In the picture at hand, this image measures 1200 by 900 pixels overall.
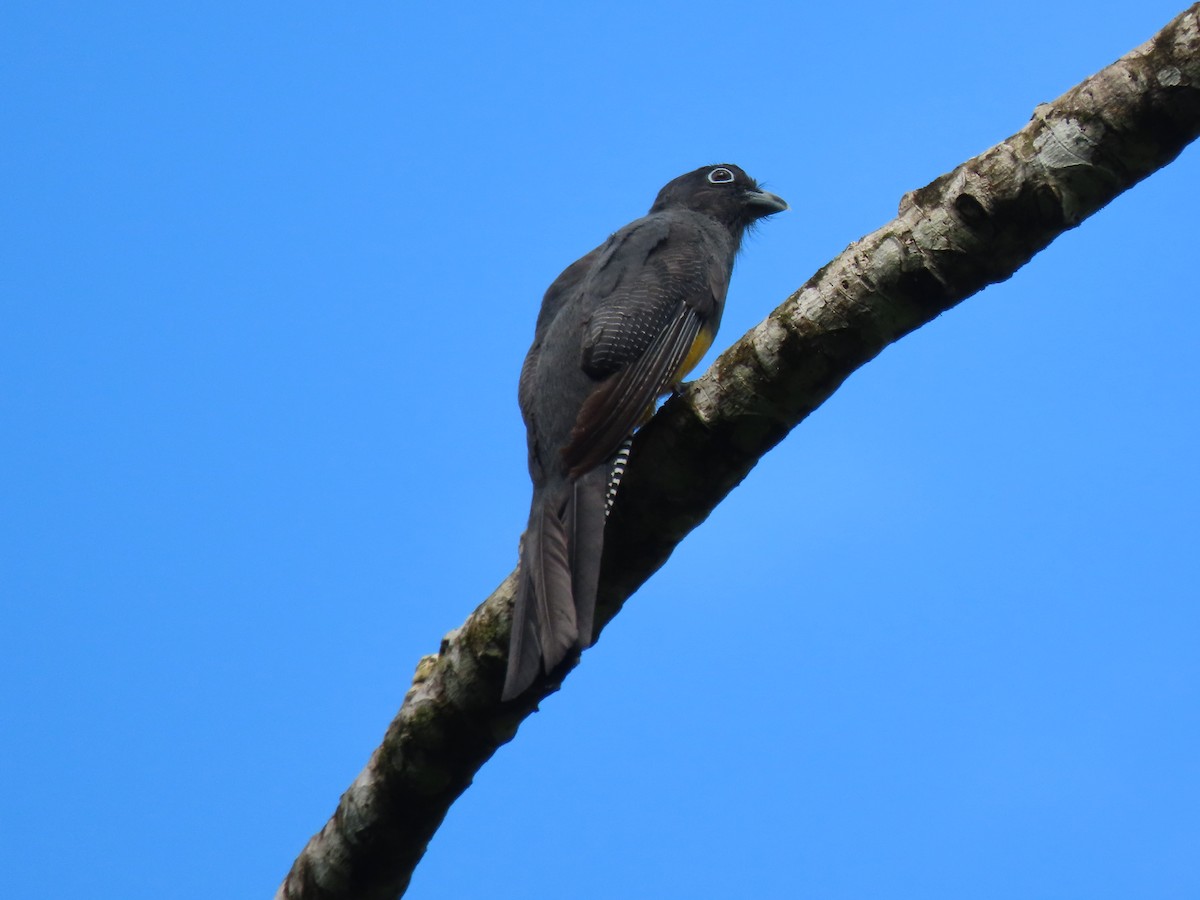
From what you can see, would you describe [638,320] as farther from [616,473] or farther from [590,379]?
[616,473]

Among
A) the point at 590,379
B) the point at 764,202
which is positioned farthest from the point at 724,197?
the point at 590,379

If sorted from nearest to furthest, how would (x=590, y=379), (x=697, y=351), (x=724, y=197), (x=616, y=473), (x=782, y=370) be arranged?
(x=782, y=370)
(x=616, y=473)
(x=590, y=379)
(x=697, y=351)
(x=724, y=197)

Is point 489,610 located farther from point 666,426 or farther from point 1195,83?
point 1195,83

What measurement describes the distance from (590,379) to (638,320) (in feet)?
1.01

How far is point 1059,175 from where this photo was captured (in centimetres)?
296

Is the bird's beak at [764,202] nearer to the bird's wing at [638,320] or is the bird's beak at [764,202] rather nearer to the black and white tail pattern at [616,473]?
the bird's wing at [638,320]

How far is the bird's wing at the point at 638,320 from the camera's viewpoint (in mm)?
3891

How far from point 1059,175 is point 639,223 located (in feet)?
8.08

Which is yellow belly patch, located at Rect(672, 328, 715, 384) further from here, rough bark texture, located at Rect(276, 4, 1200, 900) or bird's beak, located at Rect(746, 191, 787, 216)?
bird's beak, located at Rect(746, 191, 787, 216)

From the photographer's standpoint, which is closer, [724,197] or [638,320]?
[638,320]

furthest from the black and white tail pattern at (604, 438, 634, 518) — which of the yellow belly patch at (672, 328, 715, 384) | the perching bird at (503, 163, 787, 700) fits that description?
the yellow belly patch at (672, 328, 715, 384)

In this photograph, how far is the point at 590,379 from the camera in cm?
418

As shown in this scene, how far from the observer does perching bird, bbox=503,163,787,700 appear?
11.2 feet

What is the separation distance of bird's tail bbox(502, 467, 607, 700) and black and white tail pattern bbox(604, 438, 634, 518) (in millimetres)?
15
